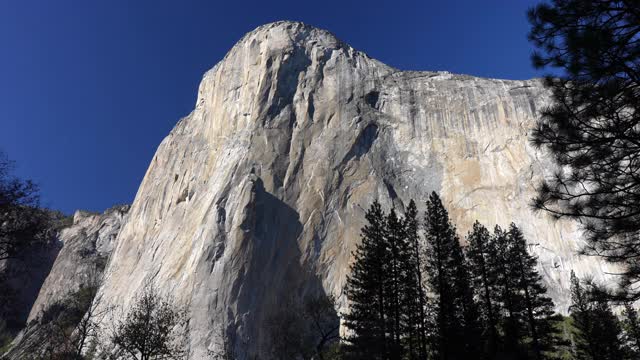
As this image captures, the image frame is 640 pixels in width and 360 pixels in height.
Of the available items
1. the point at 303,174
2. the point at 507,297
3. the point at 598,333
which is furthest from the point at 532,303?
the point at 303,174

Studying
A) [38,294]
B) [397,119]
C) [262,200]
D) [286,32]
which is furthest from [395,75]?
[38,294]

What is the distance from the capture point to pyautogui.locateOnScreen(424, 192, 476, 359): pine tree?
2798 cm

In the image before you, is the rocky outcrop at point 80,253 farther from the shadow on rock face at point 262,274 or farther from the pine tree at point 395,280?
the pine tree at point 395,280

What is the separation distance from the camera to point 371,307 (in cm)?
2984

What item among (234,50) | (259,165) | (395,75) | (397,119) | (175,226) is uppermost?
(234,50)

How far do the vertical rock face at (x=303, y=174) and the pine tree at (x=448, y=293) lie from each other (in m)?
21.9

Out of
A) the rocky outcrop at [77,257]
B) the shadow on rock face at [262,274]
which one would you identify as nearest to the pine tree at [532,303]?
the shadow on rock face at [262,274]

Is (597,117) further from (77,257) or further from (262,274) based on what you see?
(77,257)

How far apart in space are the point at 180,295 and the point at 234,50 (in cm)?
4858

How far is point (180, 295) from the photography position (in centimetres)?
4909

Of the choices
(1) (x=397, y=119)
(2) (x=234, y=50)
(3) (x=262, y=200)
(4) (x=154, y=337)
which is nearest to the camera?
(4) (x=154, y=337)

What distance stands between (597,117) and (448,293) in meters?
21.5

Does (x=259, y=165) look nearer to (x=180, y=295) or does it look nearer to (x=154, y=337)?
(x=180, y=295)

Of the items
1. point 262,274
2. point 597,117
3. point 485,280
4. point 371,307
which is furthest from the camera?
point 262,274
